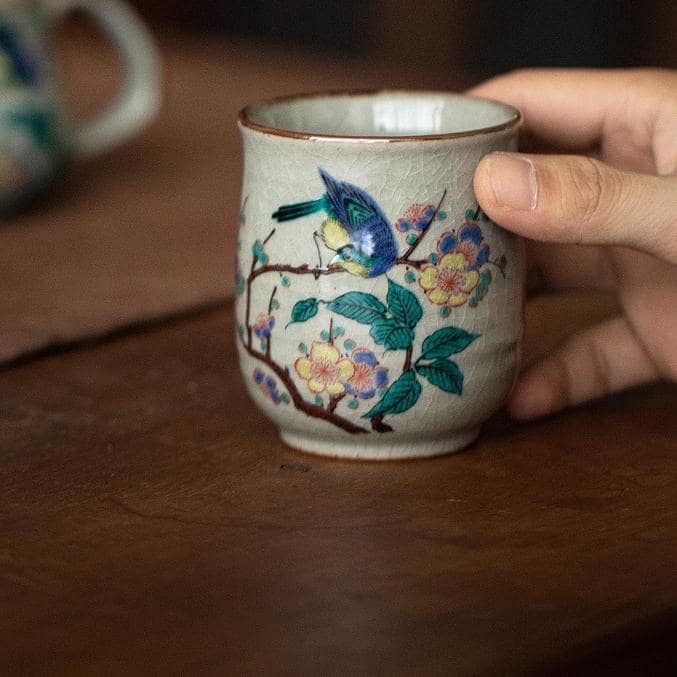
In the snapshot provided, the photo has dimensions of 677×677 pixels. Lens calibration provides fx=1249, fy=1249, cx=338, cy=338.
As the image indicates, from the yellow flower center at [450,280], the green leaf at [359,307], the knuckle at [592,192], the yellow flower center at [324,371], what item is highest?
the knuckle at [592,192]

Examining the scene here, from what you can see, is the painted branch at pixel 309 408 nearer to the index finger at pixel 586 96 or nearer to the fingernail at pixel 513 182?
the fingernail at pixel 513 182

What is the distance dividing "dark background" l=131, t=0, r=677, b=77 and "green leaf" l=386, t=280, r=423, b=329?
1820 mm

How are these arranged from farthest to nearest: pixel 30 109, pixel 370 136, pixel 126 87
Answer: pixel 126 87 → pixel 30 109 → pixel 370 136

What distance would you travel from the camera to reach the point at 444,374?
575 mm

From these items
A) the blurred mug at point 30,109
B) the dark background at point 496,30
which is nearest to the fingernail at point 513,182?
the blurred mug at point 30,109

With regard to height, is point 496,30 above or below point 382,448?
below

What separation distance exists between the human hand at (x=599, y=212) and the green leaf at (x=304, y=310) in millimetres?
90

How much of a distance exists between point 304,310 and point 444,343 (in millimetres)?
66

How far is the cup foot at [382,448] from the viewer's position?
59 cm

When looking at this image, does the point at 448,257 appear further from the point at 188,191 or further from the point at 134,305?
the point at 188,191

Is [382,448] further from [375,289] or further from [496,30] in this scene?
[496,30]

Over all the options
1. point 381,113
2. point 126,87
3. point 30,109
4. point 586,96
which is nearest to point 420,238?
point 381,113

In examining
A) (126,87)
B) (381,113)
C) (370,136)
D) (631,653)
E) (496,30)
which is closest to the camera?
(631,653)

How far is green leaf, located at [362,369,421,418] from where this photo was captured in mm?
571
